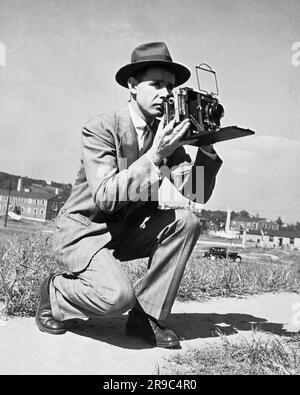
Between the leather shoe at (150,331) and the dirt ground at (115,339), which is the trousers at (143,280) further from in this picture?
the dirt ground at (115,339)

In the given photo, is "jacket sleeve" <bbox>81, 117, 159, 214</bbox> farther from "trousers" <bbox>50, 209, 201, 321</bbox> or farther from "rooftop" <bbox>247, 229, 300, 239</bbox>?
"rooftop" <bbox>247, 229, 300, 239</bbox>

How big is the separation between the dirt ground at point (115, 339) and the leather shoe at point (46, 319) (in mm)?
48

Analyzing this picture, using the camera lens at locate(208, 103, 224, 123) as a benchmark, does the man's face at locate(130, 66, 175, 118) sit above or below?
above

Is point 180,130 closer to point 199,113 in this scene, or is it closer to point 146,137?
point 199,113

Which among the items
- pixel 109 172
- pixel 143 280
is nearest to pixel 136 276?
pixel 143 280

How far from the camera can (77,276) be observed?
101 inches

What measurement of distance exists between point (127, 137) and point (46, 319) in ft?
3.79

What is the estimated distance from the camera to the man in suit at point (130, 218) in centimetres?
239

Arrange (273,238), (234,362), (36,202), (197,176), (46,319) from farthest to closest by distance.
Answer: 1. (36,202)
2. (273,238)
3. (197,176)
4. (46,319)
5. (234,362)

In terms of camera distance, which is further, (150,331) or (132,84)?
(132,84)

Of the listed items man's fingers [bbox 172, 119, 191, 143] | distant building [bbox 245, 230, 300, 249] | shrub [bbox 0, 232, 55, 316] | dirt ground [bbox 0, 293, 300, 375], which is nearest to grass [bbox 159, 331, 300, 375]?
dirt ground [bbox 0, 293, 300, 375]

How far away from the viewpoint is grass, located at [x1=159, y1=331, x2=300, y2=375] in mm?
1914

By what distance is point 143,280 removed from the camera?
8.57 ft
